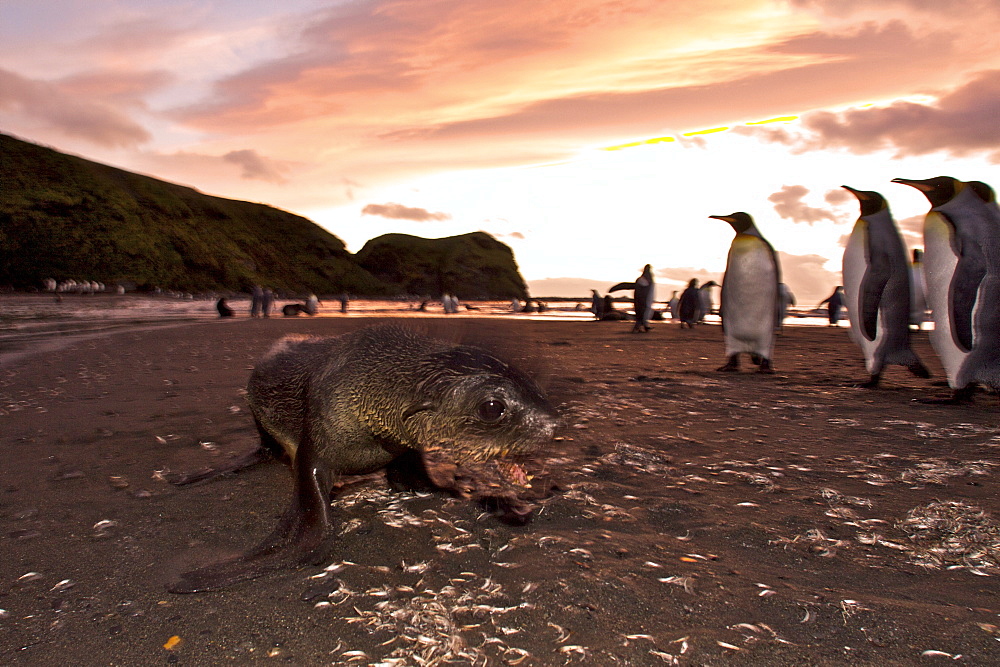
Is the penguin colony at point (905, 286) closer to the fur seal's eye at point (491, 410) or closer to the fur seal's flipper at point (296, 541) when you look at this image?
the fur seal's eye at point (491, 410)

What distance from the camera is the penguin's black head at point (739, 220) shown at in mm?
12750

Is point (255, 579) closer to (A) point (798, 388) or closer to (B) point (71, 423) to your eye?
(B) point (71, 423)

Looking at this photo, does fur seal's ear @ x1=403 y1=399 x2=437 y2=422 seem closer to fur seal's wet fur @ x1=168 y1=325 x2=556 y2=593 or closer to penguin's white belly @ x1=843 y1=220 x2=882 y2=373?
fur seal's wet fur @ x1=168 y1=325 x2=556 y2=593

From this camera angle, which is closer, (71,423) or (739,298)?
(71,423)

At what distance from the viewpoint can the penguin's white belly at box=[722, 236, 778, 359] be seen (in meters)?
11.8

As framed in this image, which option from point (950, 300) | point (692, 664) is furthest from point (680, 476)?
point (950, 300)

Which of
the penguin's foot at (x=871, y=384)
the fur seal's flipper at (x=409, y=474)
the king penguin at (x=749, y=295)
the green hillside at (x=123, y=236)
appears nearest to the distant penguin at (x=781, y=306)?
the king penguin at (x=749, y=295)

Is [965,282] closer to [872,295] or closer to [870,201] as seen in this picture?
[872,295]

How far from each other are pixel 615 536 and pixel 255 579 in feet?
6.07

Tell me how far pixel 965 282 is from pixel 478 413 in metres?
8.98

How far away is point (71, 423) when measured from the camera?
19.0 ft

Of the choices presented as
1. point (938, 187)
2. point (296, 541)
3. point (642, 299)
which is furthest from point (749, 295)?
point (642, 299)

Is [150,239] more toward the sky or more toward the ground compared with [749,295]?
more toward the sky

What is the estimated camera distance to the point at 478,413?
110 inches
